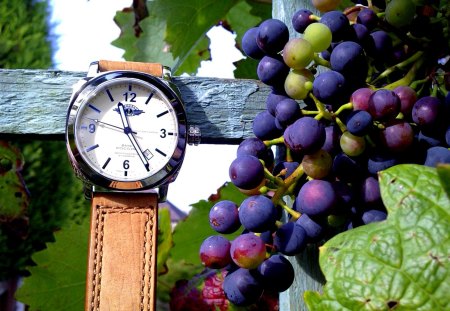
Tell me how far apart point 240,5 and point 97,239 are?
26.9 inches

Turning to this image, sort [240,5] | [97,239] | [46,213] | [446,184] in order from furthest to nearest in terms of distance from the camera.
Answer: [46,213] < [240,5] < [97,239] < [446,184]

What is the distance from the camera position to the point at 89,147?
82 cm

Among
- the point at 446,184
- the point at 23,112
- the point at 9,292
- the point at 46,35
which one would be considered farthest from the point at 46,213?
the point at 446,184

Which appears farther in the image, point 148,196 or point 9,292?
point 9,292

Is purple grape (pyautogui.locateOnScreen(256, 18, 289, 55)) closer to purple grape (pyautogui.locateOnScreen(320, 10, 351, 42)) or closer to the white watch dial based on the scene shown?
purple grape (pyautogui.locateOnScreen(320, 10, 351, 42))

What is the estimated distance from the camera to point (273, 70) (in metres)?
0.72

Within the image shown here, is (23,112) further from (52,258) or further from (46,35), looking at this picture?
(46,35)

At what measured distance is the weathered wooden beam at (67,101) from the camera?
0.84 meters

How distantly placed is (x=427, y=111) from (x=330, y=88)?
0.32ft

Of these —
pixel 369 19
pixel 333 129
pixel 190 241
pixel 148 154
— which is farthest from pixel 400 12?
pixel 190 241

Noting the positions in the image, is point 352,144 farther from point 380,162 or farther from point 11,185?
point 11,185

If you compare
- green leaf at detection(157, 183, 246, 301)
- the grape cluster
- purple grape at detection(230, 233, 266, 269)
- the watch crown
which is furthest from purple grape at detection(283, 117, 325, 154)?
green leaf at detection(157, 183, 246, 301)

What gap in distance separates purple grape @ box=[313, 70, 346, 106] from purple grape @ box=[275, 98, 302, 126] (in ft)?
0.09

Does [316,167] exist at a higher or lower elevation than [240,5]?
lower
